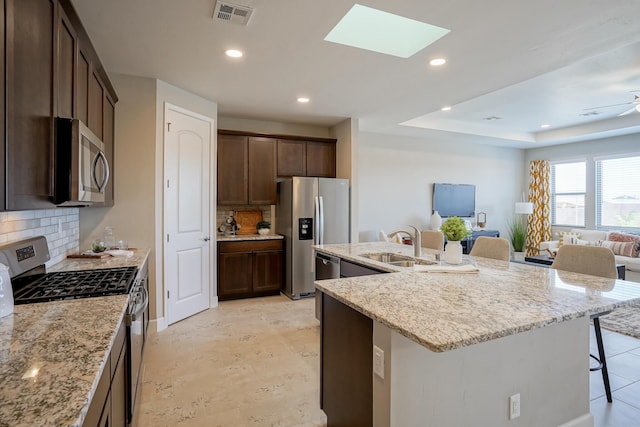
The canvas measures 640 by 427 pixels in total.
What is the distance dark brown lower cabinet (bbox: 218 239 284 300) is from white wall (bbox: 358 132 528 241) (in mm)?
2024

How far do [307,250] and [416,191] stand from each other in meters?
3.06

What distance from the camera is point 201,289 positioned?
4.10 m

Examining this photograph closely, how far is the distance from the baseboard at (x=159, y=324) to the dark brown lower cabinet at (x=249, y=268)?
1000 millimetres

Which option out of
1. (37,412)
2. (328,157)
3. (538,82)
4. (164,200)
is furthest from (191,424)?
(538,82)

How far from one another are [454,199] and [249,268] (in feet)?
15.1

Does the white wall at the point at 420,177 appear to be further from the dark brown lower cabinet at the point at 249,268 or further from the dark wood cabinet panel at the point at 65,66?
the dark wood cabinet panel at the point at 65,66

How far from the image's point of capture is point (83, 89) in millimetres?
2053

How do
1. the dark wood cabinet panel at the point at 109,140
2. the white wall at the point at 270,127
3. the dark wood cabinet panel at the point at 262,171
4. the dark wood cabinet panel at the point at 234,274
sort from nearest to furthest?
1. the dark wood cabinet panel at the point at 109,140
2. the dark wood cabinet panel at the point at 234,274
3. the dark wood cabinet panel at the point at 262,171
4. the white wall at the point at 270,127

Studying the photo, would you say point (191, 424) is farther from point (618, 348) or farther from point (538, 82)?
point (538, 82)

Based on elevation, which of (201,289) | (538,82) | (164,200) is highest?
(538,82)

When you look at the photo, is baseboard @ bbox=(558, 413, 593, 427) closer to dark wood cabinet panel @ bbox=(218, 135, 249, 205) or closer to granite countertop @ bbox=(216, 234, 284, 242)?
granite countertop @ bbox=(216, 234, 284, 242)

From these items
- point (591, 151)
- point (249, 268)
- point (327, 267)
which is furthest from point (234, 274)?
point (591, 151)

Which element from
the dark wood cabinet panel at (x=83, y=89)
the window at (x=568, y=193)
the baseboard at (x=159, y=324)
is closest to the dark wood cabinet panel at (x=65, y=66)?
the dark wood cabinet panel at (x=83, y=89)

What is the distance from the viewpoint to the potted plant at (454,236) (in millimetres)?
2486
